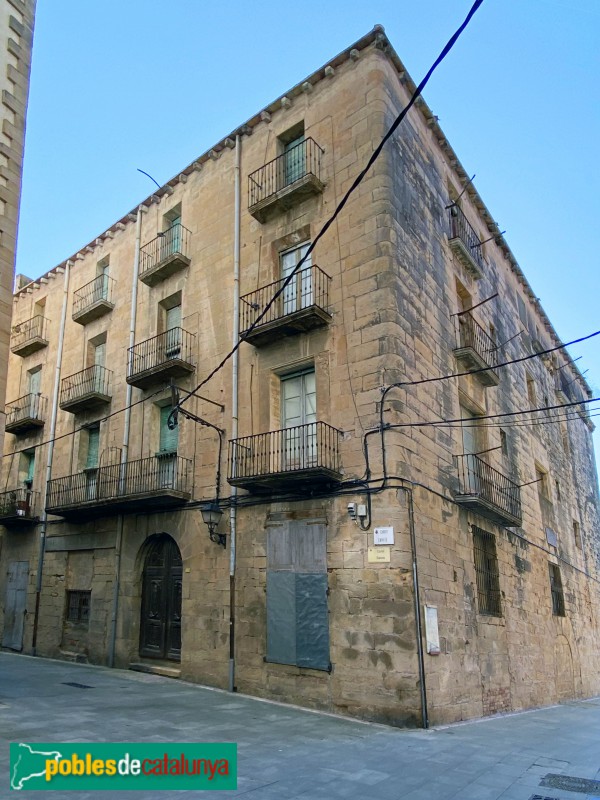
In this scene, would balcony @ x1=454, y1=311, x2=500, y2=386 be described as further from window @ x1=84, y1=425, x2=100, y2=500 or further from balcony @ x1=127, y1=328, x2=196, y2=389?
window @ x1=84, y1=425, x2=100, y2=500

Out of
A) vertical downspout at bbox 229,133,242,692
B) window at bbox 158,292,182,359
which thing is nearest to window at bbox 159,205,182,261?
window at bbox 158,292,182,359

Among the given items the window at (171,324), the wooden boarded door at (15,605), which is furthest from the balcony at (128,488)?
the window at (171,324)

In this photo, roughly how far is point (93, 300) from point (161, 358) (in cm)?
483

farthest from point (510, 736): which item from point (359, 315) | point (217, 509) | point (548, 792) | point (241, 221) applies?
point (241, 221)

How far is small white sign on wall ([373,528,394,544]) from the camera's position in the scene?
10320 millimetres

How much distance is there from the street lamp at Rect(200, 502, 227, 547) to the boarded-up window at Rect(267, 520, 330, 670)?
1335 millimetres

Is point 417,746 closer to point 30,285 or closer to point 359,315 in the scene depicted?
point 359,315

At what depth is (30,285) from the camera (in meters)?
22.6

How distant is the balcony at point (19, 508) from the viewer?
715 inches

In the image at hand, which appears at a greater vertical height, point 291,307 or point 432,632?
point 291,307

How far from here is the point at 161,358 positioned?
52.1 ft

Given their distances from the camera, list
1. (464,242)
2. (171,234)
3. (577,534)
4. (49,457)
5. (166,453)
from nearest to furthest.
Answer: (166,453) < (464,242) < (171,234) < (49,457) < (577,534)

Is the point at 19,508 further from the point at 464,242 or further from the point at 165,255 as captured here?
the point at 464,242

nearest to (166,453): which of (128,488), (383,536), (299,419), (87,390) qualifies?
(128,488)
